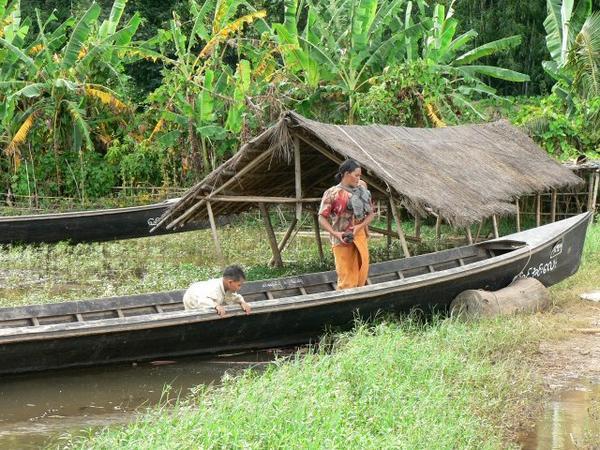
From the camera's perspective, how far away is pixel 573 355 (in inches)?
294

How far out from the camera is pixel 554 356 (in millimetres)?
7426

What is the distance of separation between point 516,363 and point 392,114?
9.96 metres

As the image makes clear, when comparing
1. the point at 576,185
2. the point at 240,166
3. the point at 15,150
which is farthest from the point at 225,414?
the point at 15,150

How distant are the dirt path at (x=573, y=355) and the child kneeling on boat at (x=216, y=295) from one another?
97.2 inches

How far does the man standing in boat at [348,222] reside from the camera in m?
8.34

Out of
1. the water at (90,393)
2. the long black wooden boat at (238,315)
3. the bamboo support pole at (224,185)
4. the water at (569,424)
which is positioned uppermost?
the bamboo support pole at (224,185)

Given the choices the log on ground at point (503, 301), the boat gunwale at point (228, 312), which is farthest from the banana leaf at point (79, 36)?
the log on ground at point (503, 301)

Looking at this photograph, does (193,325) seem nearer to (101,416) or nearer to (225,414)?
(101,416)

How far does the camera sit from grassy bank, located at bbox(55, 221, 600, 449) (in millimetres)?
4664

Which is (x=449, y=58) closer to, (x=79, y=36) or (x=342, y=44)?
(x=342, y=44)

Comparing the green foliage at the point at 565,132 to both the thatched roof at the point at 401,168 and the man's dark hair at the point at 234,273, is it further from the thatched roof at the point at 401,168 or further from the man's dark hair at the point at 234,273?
the man's dark hair at the point at 234,273

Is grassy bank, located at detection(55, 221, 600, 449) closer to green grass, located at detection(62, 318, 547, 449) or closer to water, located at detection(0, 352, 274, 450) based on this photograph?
green grass, located at detection(62, 318, 547, 449)

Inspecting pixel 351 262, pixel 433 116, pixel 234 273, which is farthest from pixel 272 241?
pixel 433 116

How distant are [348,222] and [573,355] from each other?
233cm
